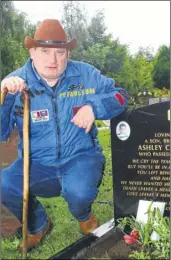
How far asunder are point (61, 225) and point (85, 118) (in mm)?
908

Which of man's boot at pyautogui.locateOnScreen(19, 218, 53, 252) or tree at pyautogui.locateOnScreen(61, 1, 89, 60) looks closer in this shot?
tree at pyautogui.locateOnScreen(61, 1, 89, 60)

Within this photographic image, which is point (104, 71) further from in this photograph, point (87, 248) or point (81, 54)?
point (87, 248)

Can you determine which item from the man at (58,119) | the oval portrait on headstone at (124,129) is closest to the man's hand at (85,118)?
the man at (58,119)

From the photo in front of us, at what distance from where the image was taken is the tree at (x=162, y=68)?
5.50 metres

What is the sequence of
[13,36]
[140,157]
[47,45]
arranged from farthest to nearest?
[140,157] < [13,36] < [47,45]

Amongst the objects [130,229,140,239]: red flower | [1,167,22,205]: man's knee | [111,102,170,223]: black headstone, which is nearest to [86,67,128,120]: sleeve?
[111,102,170,223]: black headstone

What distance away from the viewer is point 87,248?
220 inches

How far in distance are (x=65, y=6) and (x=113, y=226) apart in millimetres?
1845

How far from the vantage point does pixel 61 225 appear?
5680 millimetres

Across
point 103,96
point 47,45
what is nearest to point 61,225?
point 103,96

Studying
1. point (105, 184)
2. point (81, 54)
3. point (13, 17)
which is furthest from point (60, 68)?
point (105, 184)

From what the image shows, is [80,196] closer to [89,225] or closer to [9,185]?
[89,225]

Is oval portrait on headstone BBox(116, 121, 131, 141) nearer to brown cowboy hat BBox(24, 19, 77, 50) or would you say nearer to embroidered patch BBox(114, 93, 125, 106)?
embroidered patch BBox(114, 93, 125, 106)

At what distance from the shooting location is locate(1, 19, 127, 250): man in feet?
18.1
